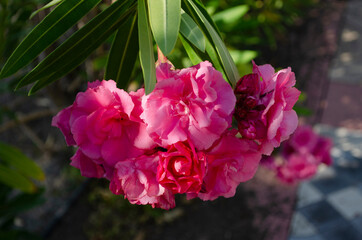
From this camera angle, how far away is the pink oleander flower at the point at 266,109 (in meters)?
0.61

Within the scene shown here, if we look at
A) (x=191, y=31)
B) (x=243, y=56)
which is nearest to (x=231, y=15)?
(x=243, y=56)

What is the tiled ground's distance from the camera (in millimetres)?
2275

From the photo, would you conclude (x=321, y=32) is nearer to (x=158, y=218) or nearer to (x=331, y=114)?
(x=331, y=114)

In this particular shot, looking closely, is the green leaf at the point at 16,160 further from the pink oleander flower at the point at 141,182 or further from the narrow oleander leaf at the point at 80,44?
the pink oleander flower at the point at 141,182

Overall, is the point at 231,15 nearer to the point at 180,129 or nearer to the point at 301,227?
the point at 180,129

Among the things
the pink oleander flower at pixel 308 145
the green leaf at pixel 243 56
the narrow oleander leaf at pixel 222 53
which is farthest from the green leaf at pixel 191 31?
the pink oleander flower at pixel 308 145

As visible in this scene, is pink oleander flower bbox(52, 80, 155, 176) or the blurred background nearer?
pink oleander flower bbox(52, 80, 155, 176)

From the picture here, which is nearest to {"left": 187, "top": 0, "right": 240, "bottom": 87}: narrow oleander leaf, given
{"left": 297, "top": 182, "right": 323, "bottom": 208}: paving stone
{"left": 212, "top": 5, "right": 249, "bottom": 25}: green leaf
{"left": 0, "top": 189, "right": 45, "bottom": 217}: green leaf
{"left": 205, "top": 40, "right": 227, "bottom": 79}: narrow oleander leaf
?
{"left": 205, "top": 40, "right": 227, "bottom": 79}: narrow oleander leaf

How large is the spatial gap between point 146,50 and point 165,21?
0.07 metres

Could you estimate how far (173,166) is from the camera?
23.6 inches

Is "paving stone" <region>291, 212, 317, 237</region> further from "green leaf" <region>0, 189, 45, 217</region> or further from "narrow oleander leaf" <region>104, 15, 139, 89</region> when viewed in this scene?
"narrow oleander leaf" <region>104, 15, 139, 89</region>

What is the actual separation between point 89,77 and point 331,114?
84.6 inches

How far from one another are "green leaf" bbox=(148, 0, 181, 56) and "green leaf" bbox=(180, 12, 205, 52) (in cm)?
5

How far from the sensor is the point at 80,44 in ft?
2.51
